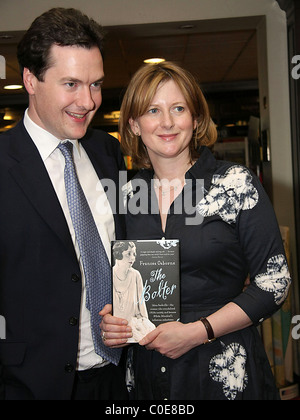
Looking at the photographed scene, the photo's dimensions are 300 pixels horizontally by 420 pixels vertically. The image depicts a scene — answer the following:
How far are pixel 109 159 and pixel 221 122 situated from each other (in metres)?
6.50

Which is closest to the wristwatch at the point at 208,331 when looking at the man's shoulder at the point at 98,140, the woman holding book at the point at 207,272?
the woman holding book at the point at 207,272

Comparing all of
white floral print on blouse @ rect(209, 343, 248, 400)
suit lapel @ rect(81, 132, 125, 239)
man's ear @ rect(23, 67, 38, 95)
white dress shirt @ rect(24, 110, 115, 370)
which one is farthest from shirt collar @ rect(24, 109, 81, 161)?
white floral print on blouse @ rect(209, 343, 248, 400)

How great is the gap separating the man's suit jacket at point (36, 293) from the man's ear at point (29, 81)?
289 mm

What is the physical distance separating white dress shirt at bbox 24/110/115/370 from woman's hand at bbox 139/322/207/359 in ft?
0.70

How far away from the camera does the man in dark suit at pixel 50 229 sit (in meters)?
1.50

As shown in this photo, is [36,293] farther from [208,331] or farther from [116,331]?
[208,331]

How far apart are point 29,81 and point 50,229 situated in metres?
0.51

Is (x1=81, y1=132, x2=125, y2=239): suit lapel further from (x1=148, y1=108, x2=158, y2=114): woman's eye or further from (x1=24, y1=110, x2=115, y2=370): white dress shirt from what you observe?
(x1=148, y1=108, x2=158, y2=114): woman's eye

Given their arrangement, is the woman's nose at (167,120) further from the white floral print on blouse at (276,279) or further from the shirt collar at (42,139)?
A: the white floral print on blouse at (276,279)

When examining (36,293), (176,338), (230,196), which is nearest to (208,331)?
(176,338)

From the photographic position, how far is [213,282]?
5.11ft

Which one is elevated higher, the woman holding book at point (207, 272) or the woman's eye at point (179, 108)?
the woman's eye at point (179, 108)

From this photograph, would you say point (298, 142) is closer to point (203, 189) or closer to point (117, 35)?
point (117, 35)
